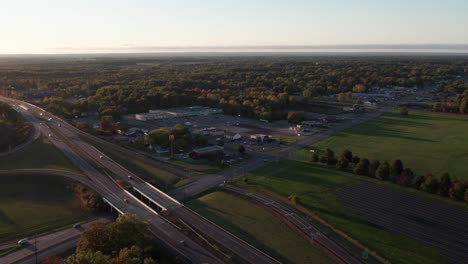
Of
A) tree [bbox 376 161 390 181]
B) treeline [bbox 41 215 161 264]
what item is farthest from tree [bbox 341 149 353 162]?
treeline [bbox 41 215 161 264]

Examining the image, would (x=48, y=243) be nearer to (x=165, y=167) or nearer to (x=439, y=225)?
(x=165, y=167)

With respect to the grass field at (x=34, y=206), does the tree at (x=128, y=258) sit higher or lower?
higher

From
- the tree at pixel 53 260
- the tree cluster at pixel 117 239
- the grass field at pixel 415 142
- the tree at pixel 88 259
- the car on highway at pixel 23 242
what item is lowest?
the grass field at pixel 415 142

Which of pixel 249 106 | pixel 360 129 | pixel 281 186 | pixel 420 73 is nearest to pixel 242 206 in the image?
pixel 281 186

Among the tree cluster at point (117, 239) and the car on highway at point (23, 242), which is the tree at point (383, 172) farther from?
the car on highway at point (23, 242)

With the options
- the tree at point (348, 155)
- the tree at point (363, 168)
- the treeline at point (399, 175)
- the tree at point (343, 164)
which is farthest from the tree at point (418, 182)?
the tree at point (348, 155)

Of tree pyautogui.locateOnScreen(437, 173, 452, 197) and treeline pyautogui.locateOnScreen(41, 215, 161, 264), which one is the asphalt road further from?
tree pyautogui.locateOnScreen(437, 173, 452, 197)

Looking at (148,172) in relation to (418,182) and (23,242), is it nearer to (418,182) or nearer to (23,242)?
(23,242)

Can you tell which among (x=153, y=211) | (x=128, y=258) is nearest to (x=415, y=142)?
(x=153, y=211)
